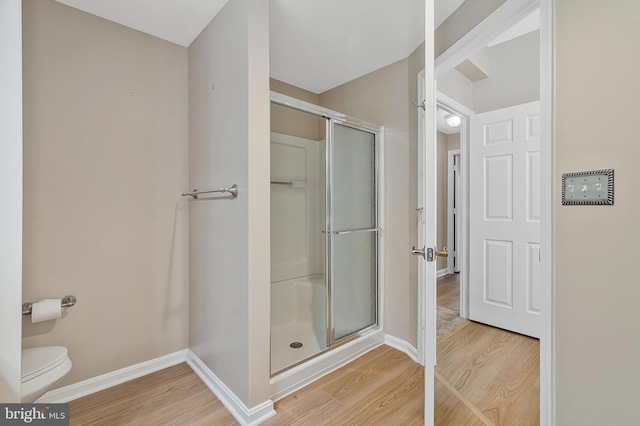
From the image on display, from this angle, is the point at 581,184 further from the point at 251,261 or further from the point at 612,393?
the point at 251,261

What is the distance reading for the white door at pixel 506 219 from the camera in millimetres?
2543

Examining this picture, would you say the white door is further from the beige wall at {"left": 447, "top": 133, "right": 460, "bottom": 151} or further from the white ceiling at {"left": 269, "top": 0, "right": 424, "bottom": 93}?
the beige wall at {"left": 447, "top": 133, "right": 460, "bottom": 151}

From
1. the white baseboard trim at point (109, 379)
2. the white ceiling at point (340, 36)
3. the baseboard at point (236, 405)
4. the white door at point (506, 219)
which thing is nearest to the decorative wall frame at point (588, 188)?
the white ceiling at point (340, 36)

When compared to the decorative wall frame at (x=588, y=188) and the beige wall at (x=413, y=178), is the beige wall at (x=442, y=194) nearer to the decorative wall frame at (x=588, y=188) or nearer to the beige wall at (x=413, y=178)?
the beige wall at (x=413, y=178)

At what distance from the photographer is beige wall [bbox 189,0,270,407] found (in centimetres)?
156

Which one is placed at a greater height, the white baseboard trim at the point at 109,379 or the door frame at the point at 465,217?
the door frame at the point at 465,217

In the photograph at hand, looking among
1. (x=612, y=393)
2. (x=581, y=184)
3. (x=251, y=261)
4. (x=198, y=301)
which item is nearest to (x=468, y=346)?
(x=612, y=393)

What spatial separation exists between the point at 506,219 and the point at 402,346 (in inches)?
60.4

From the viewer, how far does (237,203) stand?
164 cm

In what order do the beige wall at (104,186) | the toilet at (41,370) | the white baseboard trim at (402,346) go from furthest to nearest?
1. the white baseboard trim at (402,346)
2. the beige wall at (104,186)
3. the toilet at (41,370)

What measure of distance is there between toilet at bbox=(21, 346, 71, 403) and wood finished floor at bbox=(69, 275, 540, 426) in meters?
0.37

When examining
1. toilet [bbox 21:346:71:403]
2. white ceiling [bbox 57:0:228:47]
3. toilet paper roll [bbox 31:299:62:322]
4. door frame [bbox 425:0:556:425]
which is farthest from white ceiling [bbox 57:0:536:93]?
toilet [bbox 21:346:71:403]

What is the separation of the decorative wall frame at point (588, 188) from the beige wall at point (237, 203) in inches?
54.3

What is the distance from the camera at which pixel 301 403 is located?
1.71 metres
